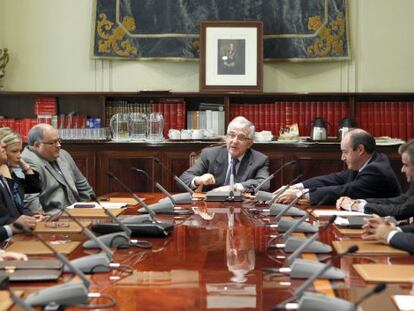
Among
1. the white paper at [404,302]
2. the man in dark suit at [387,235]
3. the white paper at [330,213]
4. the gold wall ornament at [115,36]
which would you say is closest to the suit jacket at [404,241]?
the man in dark suit at [387,235]

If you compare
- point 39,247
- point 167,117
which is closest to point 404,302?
point 39,247

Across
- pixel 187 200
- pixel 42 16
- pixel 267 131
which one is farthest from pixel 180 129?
pixel 187 200

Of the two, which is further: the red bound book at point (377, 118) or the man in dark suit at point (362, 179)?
the red bound book at point (377, 118)

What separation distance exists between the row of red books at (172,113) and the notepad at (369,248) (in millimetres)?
3926

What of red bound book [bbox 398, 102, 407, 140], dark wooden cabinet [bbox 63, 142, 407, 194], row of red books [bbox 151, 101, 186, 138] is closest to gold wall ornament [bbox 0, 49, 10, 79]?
dark wooden cabinet [bbox 63, 142, 407, 194]

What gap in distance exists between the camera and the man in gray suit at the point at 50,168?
4738 mm

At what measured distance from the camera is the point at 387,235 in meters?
2.86

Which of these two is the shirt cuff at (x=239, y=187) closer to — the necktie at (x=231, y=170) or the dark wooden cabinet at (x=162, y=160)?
the necktie at (x=231, y=170)

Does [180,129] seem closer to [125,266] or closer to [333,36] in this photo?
[333,36]

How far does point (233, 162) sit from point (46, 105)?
2.28 metres

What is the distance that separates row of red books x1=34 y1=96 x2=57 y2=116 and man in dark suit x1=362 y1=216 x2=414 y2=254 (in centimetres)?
441

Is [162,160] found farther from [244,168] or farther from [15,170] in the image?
[15,170]

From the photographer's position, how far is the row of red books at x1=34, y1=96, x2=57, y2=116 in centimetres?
686

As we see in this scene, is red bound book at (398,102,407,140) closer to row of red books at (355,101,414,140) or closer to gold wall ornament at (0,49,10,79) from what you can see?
row of red books at (355,101,414,140)
